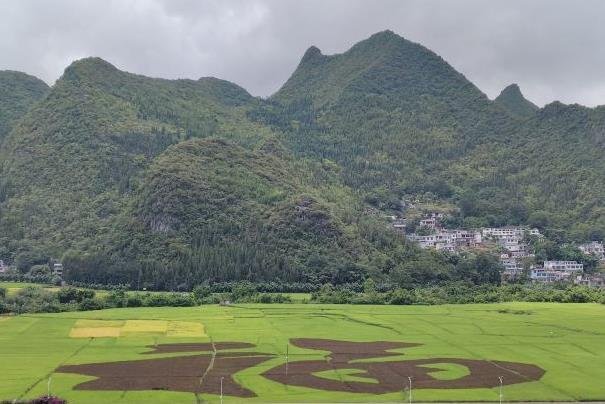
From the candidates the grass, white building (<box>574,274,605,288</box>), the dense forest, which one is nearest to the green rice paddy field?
the grass

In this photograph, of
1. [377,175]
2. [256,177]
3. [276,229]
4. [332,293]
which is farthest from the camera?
[377,175]

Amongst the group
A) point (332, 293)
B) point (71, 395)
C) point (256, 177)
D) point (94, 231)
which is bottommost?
point (71, 395)

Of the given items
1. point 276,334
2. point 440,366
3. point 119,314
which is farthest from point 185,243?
point 440,366

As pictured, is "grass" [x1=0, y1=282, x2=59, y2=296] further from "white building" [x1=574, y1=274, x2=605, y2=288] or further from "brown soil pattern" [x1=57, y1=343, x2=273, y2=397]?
"white building" [x1=574, y1=274, x2=605, y2=288]

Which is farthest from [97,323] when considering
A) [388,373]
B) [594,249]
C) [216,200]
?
[594,249]

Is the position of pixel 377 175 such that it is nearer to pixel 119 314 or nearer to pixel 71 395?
pixel 119 314

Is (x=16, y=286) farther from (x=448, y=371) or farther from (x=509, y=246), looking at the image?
(x=509, y=246)

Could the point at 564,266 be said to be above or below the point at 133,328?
above

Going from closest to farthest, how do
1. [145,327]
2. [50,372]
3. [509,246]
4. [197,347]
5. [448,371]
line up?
[50,372] < [448,371] < [197,347] < [145,327] < [509,246]

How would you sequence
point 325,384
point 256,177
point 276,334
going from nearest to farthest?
point 325,384 → point 276,334 → point 256,177
